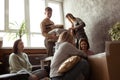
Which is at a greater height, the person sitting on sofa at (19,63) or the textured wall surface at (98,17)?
the textured wall surface at (98,17)

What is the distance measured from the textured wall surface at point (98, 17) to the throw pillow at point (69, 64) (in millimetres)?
2353

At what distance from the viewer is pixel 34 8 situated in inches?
235

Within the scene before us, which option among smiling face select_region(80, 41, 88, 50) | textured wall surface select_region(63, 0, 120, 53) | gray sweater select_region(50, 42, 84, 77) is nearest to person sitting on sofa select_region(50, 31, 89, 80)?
gray sweater select_region(50, 42, 84, 77)

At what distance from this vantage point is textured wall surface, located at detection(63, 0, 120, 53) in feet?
15.4

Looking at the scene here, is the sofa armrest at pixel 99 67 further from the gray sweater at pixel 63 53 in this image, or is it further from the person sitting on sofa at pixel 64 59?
the gray sweater at pixel 63 53

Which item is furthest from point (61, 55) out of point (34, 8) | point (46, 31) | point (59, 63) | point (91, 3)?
point (34, 8)

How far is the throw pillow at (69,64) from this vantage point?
2.49 m

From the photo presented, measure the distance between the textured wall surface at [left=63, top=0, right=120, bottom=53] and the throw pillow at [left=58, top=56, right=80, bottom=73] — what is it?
2353 mm

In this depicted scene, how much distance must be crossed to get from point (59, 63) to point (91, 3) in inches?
118

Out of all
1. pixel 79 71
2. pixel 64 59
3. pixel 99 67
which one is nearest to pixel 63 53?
pixel 64 59

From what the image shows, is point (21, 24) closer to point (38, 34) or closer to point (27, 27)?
point (27, 27)

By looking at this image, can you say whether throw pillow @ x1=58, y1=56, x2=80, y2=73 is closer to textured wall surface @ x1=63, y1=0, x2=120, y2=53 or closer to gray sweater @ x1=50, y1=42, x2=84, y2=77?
gray sweater @ x1=50, y1=42, x2=84, y2=77

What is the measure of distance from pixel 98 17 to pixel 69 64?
2.85 m

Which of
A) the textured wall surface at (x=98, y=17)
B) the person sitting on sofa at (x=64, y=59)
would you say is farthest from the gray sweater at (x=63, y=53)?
the textured wall surface at (x=98, y=17)
